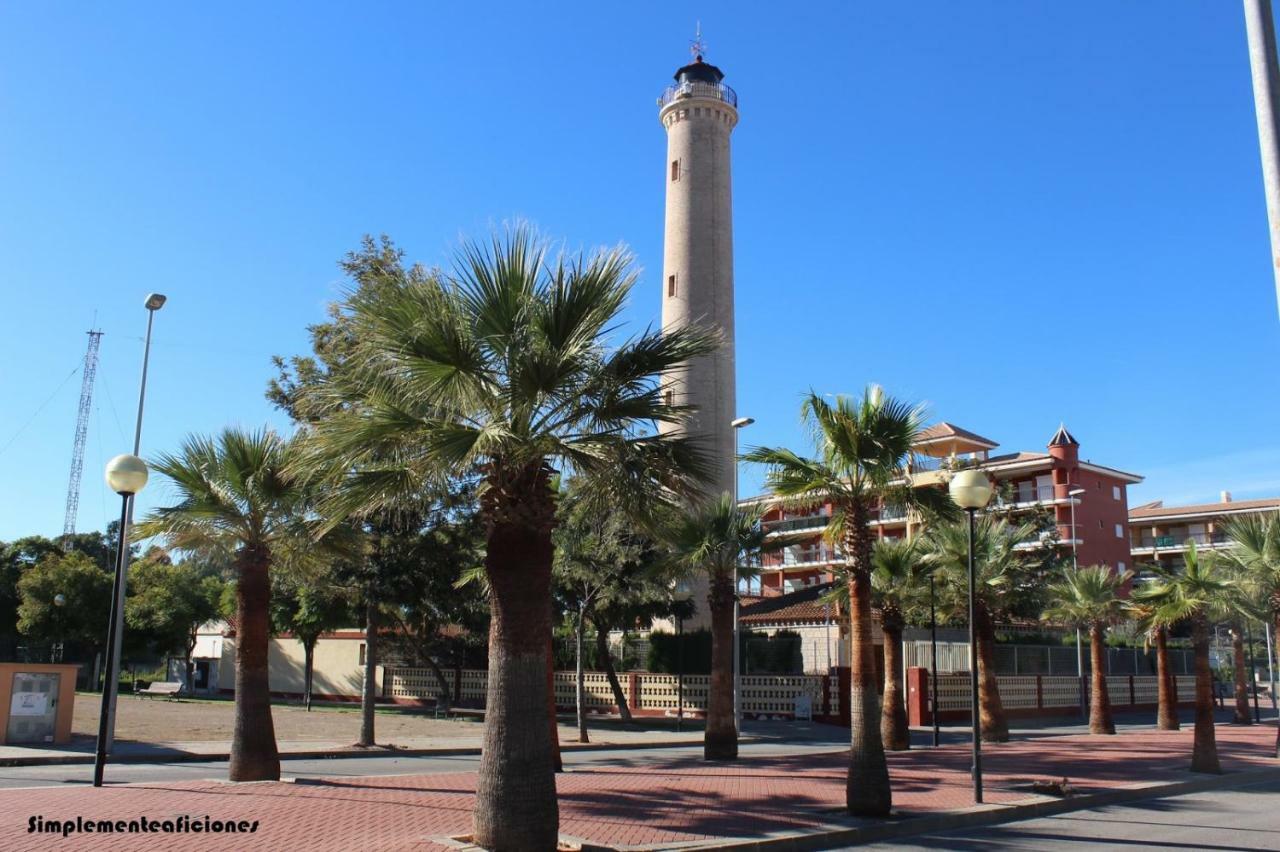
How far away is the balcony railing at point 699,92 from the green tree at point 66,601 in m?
33.8

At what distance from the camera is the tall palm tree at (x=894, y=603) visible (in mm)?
22875

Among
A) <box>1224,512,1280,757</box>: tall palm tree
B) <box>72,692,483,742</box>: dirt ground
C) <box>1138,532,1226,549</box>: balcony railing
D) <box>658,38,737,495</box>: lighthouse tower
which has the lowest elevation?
<box>72,692,483,742</box>: dirt ground

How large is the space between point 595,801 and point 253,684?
16.8 feet

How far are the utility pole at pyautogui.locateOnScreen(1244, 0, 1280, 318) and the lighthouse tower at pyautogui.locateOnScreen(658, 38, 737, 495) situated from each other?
1507 inches

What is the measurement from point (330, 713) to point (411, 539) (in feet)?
52.5

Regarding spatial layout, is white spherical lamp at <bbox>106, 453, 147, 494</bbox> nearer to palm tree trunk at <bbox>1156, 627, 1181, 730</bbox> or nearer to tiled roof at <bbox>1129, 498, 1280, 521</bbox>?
palm tree trunk at <bbox>1156, 627, 1181, 730</bbox>

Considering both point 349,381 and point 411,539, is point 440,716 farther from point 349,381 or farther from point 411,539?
point 349,381

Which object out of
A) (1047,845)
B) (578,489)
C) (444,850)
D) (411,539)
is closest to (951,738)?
(411,539)

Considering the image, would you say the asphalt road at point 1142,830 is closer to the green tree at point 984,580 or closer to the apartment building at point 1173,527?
the green tree at point 984,580

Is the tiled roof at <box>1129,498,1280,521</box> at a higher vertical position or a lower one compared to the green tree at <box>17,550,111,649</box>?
higher

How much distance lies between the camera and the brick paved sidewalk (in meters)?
10.5

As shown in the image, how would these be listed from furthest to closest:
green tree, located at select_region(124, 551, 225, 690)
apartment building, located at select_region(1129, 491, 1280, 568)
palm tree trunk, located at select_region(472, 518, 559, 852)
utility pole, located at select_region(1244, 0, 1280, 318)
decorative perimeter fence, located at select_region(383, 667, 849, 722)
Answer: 1. apartment building, located at select_region(1129, 491, 1280, 568)
2. green tree, located at select_region(124, 551, 225, 690)
3. decorative perimeter fence, located at select_region(383, 667, 849, 722)
4. palm tree trunk, located at select_region(472, 518, 559, 852)
5. utility pole, located at select_region(1244, 0, 1280, 318)

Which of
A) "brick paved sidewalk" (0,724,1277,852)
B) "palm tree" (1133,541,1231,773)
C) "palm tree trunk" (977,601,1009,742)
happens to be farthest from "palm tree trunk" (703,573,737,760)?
"palm tree" (1133,541,1231,773)

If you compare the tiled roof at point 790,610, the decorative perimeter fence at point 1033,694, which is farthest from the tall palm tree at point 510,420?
the tiled roof at point 790,610
